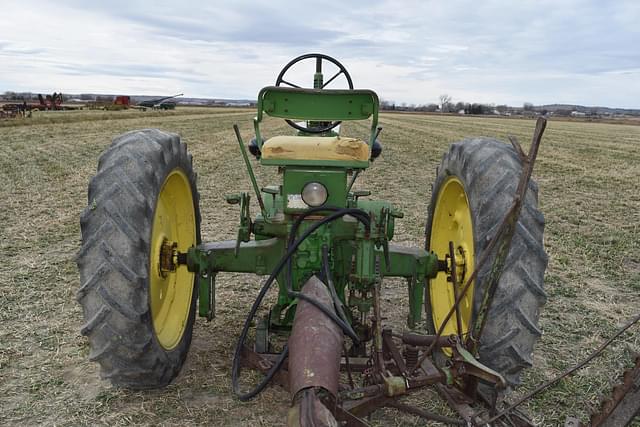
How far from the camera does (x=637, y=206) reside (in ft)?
29.3

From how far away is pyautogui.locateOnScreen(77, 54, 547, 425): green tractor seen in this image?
2268mm

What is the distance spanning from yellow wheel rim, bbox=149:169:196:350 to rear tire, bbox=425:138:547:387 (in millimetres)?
1692

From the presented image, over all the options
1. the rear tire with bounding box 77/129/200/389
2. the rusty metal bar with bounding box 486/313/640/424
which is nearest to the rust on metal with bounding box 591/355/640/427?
the rusty metal bar with bounding box 486/313/640/424

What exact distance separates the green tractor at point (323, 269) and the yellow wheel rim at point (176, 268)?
0.7 inches

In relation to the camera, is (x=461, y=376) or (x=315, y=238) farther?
(x=315, y=238)

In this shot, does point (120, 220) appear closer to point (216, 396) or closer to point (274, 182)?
point (216, 396)

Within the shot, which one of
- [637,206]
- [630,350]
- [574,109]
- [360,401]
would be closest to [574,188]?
[637,206]

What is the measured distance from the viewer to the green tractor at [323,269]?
2268mm

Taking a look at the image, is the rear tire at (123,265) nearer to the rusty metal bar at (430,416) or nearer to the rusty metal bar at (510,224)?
the rusty metal bar at (430,416)

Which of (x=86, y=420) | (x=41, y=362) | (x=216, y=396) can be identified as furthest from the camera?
(x=41, y=362)

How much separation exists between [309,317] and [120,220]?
3.45 feet

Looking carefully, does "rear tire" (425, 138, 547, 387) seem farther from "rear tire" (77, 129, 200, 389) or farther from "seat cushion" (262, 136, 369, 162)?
"rear tire" (77, 129, 200, 389)

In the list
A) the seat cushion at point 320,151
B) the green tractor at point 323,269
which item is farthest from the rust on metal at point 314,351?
the seat cushion at point 320,151

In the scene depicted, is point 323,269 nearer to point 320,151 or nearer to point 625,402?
point 320,151
